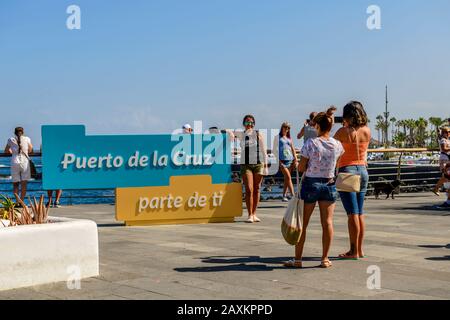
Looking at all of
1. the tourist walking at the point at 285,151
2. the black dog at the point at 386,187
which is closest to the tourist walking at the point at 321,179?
the tourist walking at the point at 285,151

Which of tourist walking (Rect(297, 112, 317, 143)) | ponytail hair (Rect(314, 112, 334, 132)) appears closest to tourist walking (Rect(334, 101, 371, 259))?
ponytail hair (Rect(314, 112, 334, 132))

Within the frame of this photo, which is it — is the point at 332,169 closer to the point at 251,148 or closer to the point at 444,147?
the point at 251,148

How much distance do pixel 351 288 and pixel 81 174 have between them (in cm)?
606

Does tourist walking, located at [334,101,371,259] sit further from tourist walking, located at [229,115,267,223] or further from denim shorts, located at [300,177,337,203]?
tourist walking, located at [229,115,267,223]

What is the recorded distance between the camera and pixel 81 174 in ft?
34.9

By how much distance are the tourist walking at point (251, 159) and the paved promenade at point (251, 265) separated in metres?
0.51

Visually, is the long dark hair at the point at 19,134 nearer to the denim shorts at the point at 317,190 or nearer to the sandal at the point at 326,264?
the denim shorts at the point at 317,190

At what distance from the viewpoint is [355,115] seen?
7.04 metres

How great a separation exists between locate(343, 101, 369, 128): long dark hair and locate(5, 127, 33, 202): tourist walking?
339 inches

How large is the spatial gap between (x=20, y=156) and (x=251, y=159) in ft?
17.9

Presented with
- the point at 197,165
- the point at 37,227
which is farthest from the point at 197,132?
the point at 37,227

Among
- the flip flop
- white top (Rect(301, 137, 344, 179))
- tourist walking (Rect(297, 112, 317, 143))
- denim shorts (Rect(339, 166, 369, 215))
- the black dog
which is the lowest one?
the black dog

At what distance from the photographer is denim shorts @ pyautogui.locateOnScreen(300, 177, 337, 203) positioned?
259 inches
